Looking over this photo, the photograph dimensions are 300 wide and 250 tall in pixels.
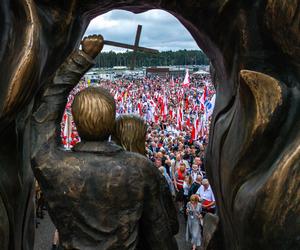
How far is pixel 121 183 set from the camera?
7.00 feet

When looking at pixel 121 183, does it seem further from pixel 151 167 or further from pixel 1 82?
pixel 1 82

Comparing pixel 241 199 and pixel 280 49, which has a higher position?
pixel 280 49

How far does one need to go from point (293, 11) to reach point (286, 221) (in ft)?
3.07

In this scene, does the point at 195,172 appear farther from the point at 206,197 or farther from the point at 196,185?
the point at 206,197

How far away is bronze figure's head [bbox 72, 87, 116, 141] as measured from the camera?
2.18 meters

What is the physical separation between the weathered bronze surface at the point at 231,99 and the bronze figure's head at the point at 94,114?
0.92 feet

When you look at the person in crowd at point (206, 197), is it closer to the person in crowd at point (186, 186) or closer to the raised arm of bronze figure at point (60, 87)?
the person in crowd at point (186, 186)

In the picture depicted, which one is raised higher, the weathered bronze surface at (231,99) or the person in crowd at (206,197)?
the weathered bronze surface at (231,99)

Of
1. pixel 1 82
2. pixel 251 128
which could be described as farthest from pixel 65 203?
pixel 251 128

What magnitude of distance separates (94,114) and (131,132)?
29cm

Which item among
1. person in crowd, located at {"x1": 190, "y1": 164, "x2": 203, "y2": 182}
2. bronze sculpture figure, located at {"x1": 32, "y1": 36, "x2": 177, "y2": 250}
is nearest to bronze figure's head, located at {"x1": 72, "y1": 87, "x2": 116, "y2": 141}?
bronze sculpture figure, located at {"x1": 32, "y1": 36, "x2": 177, "y2": 250}

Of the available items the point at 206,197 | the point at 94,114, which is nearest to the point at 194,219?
the point at 206,197

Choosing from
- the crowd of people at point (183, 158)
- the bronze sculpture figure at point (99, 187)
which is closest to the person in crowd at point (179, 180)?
the crowd of people at point (183, 158)

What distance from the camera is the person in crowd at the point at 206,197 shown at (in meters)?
6.55
